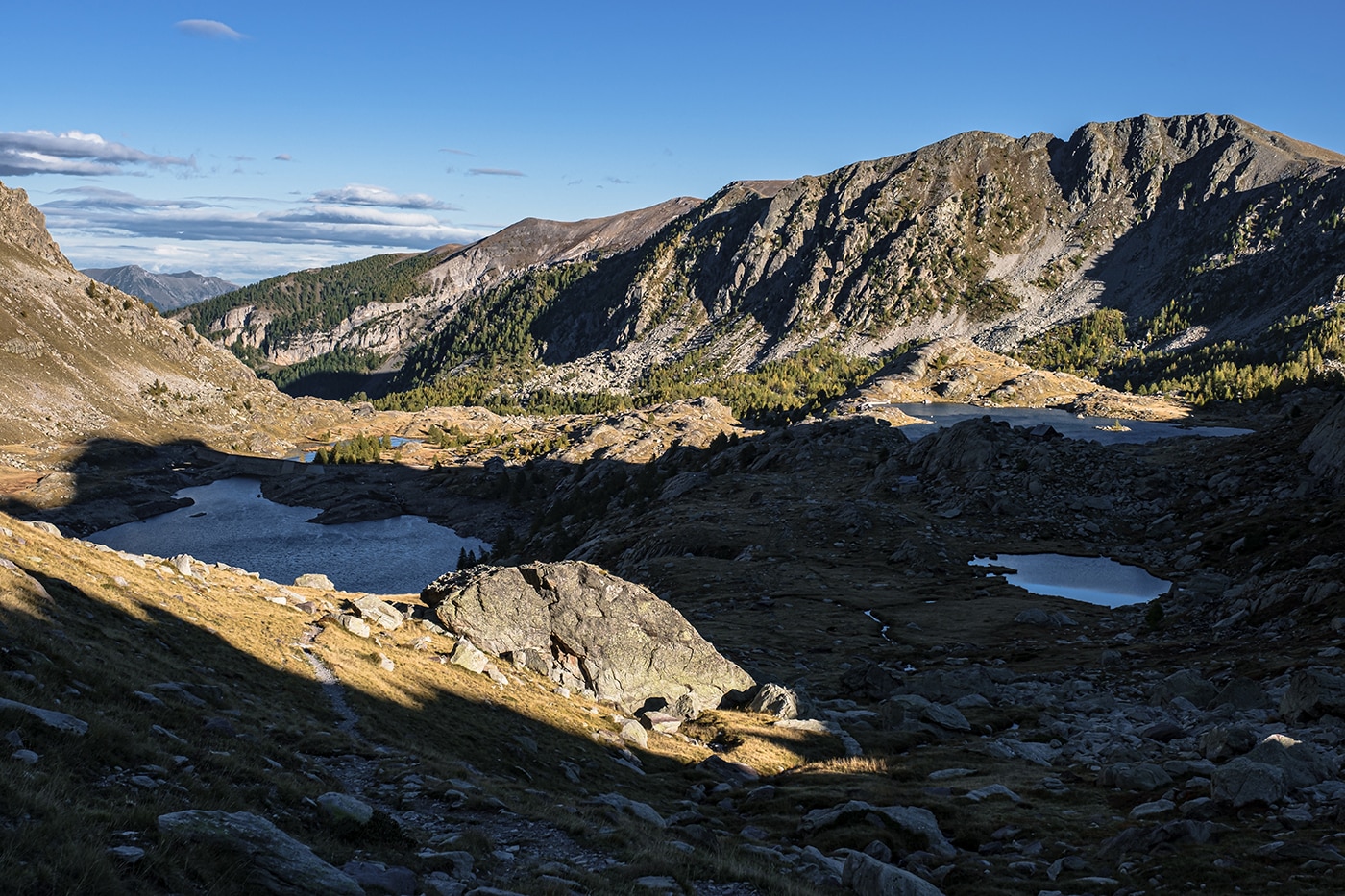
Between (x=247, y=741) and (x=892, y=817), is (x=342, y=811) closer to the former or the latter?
(x=247, y=741)

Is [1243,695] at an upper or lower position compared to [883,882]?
upper

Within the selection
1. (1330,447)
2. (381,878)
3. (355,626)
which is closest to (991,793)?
(381,878)

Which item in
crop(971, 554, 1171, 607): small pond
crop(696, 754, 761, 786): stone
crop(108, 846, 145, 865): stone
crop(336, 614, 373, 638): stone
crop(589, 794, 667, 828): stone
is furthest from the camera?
crop(971, 554, 1171, 607): small pond

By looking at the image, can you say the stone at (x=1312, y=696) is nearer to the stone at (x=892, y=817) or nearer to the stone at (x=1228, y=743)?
the stone at (x=1228, y=743)

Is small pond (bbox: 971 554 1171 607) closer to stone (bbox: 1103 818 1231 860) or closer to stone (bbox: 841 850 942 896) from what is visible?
stone (bbox: 1103 818 1231 860)

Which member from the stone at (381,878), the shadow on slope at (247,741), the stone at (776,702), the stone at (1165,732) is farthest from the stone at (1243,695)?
the stone at (381,878)

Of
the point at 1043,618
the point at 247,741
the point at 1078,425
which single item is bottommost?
the point at 1043,618

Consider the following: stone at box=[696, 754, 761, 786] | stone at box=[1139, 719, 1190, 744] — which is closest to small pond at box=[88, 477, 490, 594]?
stone at box=[696, 754, 761, 786]

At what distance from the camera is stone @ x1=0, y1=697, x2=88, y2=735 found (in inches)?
597

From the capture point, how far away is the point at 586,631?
134ft

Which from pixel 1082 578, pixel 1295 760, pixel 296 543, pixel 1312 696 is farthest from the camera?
pixel 296 543

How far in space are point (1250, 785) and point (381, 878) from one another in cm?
2127

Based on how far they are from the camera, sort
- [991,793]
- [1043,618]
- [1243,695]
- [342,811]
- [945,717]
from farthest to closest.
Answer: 1. [1043,618]
2. [945,717]
3. [1243,695]
4. [991,793]
5. [342,811]

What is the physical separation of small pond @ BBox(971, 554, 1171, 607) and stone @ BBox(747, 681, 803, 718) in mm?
35610
